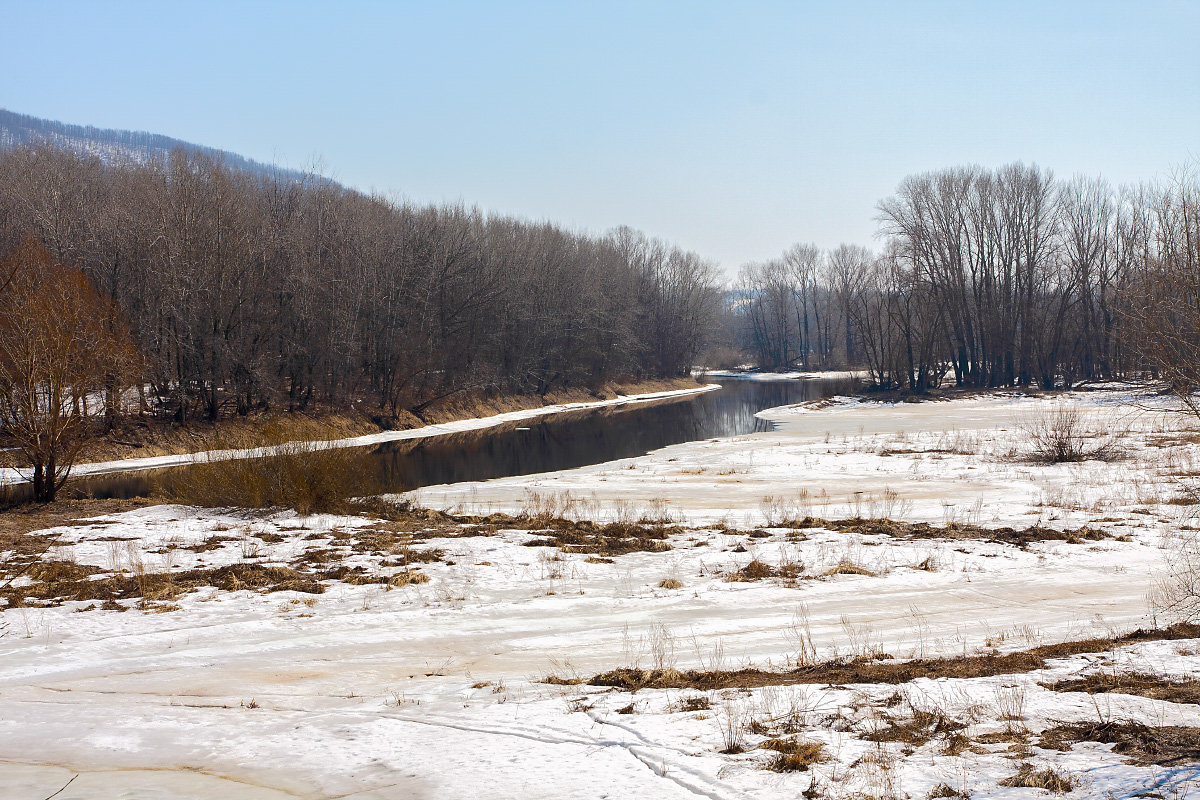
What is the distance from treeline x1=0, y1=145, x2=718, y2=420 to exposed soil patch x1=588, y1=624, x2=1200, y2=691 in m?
34.1

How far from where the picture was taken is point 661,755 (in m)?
5.00

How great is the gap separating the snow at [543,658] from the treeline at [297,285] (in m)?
23.3

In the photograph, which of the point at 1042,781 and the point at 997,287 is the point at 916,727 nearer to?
the point at 1042,781

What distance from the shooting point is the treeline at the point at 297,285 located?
35031mm

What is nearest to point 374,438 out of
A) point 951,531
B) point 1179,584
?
point 951,531

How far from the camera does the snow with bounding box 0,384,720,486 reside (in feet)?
60.0

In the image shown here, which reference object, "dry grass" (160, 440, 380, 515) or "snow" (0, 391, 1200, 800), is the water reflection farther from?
"snow" (0, 391, 1200, 800)

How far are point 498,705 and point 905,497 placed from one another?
14.7 metres

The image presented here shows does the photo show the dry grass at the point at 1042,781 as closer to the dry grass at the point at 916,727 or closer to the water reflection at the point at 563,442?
the dry grass at the point at 916,727

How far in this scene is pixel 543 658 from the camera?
7852 millimetres

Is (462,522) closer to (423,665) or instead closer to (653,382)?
(423,665)

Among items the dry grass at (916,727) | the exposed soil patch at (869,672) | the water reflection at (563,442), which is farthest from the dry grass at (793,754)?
the water reflection at (563,442)

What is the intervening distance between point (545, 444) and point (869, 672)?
104ft

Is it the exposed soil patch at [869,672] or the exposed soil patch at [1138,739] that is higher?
the exposed soil patch at [1138,739]
